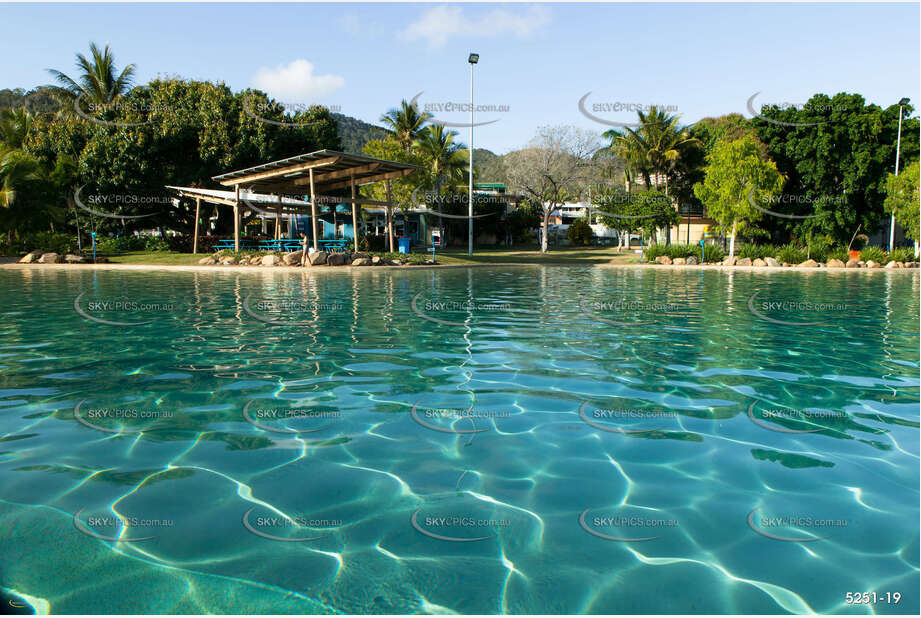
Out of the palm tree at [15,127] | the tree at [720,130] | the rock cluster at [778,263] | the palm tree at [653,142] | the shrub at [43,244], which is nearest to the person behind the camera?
the rock cluster at [778,263]

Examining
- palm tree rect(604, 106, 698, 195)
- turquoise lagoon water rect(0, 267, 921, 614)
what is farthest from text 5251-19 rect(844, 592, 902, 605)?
palm tree rect(604, 106, 698, 195)

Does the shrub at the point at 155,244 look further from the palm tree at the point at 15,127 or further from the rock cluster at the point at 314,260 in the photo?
the palm tree at the point at 15,127

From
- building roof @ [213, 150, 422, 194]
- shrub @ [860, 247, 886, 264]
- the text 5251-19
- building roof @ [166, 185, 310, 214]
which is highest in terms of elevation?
building roof @ [213, 150, 422, 194]

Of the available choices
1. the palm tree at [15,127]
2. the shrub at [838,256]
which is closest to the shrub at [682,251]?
the shrub at [838,256]

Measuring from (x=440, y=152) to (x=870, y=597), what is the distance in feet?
144

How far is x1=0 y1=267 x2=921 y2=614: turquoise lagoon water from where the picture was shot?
105 inches

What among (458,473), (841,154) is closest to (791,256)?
(841,154)

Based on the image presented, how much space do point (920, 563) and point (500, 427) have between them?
2692 mm

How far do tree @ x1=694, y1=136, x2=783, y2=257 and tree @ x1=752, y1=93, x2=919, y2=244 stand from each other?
4.93m

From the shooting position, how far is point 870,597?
2600 mm

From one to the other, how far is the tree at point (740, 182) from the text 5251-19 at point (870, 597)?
29583mm

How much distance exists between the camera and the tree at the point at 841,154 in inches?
1284

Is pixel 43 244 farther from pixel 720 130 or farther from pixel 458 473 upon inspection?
pixel 720 130

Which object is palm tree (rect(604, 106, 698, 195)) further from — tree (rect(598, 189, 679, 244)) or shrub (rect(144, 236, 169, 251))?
shrub (rect(144, 236, 169, 251))
